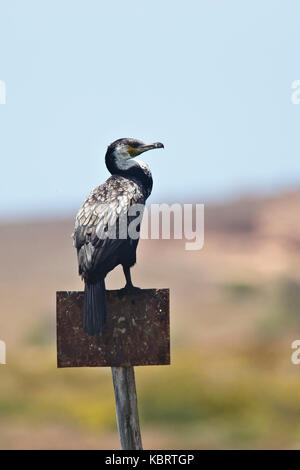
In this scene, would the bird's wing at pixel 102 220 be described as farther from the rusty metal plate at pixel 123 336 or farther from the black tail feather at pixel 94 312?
the rusty metal plate at pixel 123 336

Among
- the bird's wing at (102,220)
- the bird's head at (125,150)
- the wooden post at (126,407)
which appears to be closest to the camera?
the wooden post at (126,407)

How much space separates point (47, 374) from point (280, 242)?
85.2 ft

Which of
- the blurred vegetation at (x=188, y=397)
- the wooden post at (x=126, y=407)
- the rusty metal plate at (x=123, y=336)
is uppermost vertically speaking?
the blurred vegetation at (x=188, y=397)

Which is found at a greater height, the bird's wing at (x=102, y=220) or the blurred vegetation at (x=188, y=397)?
the blurred vegetation at (x=188, y=397)

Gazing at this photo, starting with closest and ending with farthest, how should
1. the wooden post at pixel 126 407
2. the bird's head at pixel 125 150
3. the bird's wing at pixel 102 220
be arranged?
1. the wooden post at pixel 126 407
2. the bird's wing at pixel 102 220
3. the bird's head at pixel 125 150

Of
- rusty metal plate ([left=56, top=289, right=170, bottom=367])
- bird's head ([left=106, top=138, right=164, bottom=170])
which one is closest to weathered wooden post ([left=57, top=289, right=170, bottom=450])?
rusty metal plate ([left=56, top=289, right=170, bottom=367])

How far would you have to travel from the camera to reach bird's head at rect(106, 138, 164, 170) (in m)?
6.12

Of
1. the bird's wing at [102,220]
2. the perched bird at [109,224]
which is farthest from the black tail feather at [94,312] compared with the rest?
the bird's wing at [102,220]

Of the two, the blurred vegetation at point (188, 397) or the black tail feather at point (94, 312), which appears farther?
the blurred vegetation at point (188, 397)

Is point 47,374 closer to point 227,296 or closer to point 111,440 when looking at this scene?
point 111,440

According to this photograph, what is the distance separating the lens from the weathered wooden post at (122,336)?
17.6ft

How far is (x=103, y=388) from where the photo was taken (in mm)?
23281
